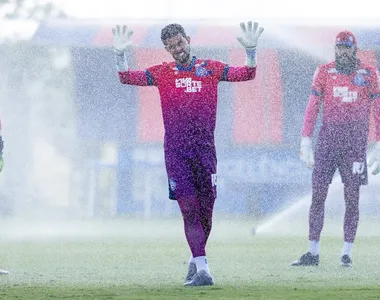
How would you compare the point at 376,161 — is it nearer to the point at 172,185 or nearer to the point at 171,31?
the point at 172,185

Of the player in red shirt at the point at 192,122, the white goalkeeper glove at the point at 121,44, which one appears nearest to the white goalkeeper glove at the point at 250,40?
the player in red shirt at the point at 192,122

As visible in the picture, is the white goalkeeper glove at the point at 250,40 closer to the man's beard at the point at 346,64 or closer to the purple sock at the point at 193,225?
the purple sock at the point at 193,225

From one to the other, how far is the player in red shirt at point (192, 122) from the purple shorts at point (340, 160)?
2.24 meters

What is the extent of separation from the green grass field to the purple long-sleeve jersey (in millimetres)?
971

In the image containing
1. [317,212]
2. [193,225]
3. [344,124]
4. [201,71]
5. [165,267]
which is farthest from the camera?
[317,212]

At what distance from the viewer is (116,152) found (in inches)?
895

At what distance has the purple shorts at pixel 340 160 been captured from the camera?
445 inches

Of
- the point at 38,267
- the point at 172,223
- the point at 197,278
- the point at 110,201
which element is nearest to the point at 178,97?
the point at 197,278

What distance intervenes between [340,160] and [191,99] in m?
2.51

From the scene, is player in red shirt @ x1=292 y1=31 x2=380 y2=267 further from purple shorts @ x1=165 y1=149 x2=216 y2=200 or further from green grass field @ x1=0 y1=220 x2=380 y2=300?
purple shorts @ x1=165 y1=149 x2=216 y2=200

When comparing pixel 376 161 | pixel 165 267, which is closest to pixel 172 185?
pixel 165 267

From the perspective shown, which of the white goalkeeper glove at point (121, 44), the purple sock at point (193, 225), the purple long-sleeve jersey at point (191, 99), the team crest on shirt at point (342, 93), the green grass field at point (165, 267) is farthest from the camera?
the team crest on shirt at point (342, 93)

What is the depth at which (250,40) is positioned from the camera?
9172mm

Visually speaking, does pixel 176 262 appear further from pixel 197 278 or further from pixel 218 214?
pixel 218 214
